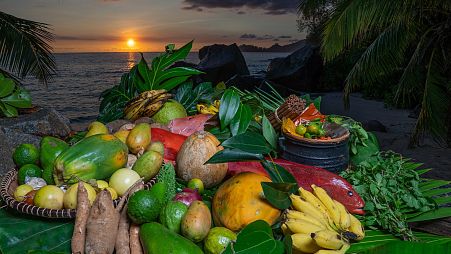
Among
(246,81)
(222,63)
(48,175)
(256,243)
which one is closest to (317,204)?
(256,243)

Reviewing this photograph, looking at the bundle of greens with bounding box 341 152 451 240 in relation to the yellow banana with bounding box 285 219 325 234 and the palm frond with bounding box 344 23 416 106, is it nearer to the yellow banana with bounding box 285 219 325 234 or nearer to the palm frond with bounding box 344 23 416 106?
the yellow banana with bounding box 285 219 325 234

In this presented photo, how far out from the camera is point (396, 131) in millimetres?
11891

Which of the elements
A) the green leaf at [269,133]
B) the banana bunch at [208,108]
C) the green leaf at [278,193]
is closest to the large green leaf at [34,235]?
the green leaf at [278,193]

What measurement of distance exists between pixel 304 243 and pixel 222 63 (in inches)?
735

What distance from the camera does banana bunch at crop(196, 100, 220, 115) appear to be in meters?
3.11

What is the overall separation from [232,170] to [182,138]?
43 centimetres

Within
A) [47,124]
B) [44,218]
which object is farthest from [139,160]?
[47,124]

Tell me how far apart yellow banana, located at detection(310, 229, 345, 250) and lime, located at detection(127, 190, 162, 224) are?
0.66m

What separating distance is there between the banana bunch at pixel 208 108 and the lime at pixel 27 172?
4.44 feet

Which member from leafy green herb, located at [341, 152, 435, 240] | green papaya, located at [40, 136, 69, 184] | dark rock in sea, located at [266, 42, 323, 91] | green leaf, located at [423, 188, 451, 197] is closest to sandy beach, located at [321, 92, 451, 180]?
dark rock in sea, located at [266, 42, 323, 91]

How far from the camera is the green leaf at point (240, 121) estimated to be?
8.23ft

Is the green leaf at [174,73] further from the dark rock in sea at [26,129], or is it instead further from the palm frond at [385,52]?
the palm frond at [385,52]

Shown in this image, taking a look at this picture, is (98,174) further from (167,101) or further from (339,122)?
(339,122)

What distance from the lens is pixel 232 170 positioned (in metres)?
2.25
